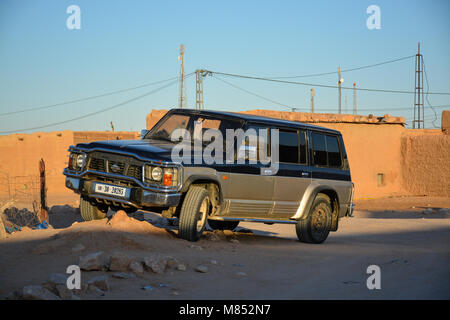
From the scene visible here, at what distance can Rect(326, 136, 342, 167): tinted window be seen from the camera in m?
11.6

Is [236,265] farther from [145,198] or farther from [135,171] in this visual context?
[135,171]

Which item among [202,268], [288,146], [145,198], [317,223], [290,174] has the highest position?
[288,146]

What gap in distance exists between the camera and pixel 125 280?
6.56m

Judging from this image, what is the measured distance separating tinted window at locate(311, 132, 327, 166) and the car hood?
300 cm

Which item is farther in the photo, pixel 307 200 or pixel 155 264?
pixel 307 200

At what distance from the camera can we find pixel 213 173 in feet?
29.2

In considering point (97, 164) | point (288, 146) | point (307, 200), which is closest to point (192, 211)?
point (97, 164)

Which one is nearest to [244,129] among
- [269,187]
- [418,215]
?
[269,187]

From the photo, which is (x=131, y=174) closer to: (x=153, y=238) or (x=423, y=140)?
(x=153, y=238)

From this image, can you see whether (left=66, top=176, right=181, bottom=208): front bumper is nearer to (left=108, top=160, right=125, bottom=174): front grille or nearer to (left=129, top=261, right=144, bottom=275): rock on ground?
(left=108, top=160, right=125, bottom=174): front grille

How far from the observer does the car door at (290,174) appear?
10.1m

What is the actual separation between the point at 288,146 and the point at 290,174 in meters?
0.51

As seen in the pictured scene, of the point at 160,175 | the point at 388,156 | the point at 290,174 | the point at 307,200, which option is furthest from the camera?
the point at 388,156

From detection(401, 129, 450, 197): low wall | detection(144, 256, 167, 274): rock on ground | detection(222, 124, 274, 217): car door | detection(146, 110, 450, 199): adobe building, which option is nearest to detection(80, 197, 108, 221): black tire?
detection(222, 124, 274, 217): car door
